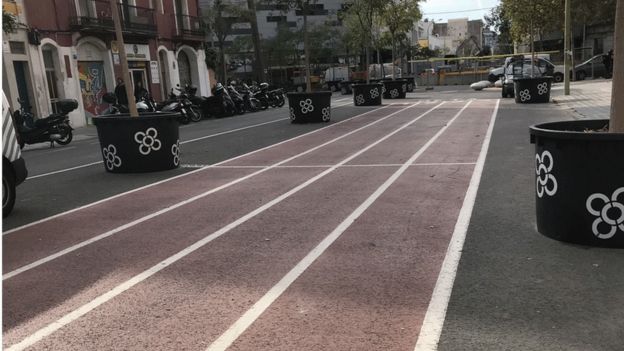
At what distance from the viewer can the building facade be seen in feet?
68.4

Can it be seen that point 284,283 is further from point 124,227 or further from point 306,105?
point 306,105

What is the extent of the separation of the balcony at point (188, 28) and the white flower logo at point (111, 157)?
22613 mm

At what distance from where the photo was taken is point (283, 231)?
18.0 feet

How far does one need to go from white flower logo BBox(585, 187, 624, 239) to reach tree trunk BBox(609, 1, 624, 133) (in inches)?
25.5

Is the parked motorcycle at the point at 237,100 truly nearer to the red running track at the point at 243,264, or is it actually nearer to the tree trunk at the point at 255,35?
the tree trunk at the point at 255,35

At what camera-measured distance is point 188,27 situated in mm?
32094

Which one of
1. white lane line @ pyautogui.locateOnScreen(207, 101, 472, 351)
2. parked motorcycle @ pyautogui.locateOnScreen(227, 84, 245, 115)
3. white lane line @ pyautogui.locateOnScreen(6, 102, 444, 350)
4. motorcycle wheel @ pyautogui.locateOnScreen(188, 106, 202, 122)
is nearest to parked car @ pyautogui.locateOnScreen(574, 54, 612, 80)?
parked motorcycle @ pyautogui.locateOnScreen(227, 84, 245, 115)

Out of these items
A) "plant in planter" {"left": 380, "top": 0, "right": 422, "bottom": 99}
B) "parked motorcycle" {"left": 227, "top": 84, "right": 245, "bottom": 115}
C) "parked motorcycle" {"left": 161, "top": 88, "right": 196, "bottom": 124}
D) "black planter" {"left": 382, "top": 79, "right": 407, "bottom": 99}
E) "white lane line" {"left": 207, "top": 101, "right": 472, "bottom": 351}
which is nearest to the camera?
"white lane line" {"left": 207, "top": 101, "right": 472, "bottom": 351}

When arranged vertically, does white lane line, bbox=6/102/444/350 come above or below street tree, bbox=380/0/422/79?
below

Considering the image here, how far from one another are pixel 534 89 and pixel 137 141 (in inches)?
591

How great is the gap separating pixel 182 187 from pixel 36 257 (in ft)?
10.1

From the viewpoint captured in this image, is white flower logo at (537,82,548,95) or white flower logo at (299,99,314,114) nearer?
white flower logo at (299,99,314,114)

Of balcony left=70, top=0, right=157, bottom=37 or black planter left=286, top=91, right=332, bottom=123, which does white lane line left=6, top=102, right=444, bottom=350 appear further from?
balcony left=70, top=0, right=157, bottom=37

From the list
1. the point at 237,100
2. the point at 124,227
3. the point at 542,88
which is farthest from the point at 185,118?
the point at 124,227
